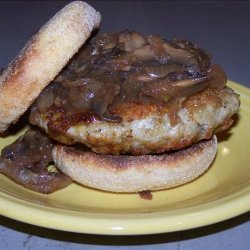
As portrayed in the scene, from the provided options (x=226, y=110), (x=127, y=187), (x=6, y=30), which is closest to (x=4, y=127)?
(x=127, y=187)

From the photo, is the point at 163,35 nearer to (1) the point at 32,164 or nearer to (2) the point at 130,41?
(2) the point at 130,41

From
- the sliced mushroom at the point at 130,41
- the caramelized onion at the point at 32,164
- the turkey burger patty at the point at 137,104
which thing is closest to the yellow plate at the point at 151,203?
the caramelized onion at the point at 32,164

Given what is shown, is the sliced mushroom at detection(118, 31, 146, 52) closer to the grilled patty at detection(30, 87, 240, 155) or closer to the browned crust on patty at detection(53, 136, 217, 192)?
the grilled patty at detection(30, 87, 240, 155)

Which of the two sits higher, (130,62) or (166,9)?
(130,62)

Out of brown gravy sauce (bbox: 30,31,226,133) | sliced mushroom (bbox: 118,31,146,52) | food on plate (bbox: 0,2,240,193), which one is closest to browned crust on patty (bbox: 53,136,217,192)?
food on plate (bbox: 0,2,240,193)

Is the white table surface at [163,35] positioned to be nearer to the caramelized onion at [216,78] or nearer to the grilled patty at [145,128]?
the grilled patty at [145,128]

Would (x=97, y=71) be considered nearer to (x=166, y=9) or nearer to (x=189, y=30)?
(x=189, y=30)
